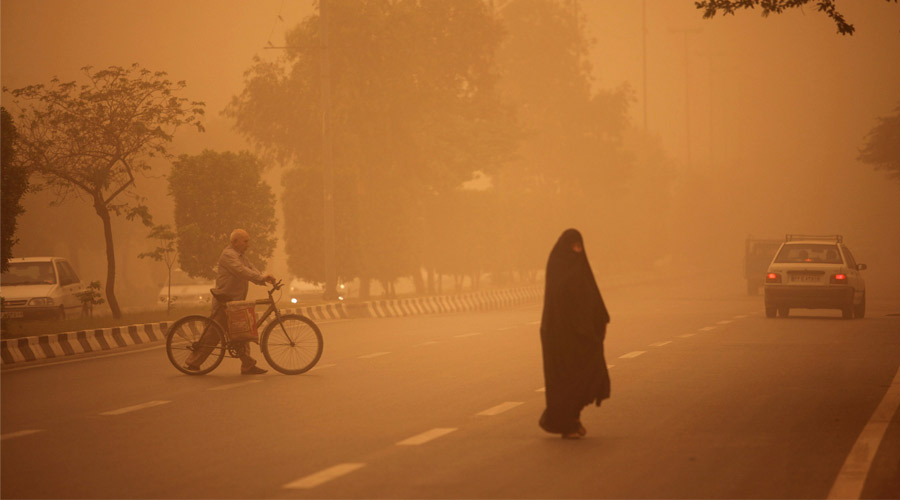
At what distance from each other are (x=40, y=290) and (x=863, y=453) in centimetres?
2444

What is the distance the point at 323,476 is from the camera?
884 centimetres

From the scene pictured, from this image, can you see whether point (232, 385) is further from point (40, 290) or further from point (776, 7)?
point (40, 290)

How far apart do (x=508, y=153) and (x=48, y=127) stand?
25.9 meters

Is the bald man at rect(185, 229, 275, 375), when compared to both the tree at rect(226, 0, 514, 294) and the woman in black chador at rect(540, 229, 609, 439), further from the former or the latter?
the tree at rect(226, 0, 514, 294)

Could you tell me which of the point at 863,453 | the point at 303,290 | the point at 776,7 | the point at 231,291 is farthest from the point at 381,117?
the point at 863,453

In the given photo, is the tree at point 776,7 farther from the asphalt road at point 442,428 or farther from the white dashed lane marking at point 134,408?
the white dashed lane marking at point 134,408

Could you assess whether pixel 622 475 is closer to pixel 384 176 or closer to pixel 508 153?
pixel 384 176

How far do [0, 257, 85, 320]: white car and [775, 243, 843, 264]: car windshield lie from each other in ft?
55.1

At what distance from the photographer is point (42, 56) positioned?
388 feet

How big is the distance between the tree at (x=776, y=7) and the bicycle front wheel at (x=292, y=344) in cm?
613

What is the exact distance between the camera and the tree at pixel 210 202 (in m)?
34.4

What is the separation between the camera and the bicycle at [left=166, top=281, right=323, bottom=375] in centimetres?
1630

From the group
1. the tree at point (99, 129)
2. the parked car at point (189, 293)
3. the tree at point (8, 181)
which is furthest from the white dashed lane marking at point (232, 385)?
the parked car at point (189, 293)

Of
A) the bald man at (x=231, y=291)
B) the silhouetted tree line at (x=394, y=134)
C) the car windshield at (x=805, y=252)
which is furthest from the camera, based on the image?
the silhouetted tree line at (x=394, y=134)
